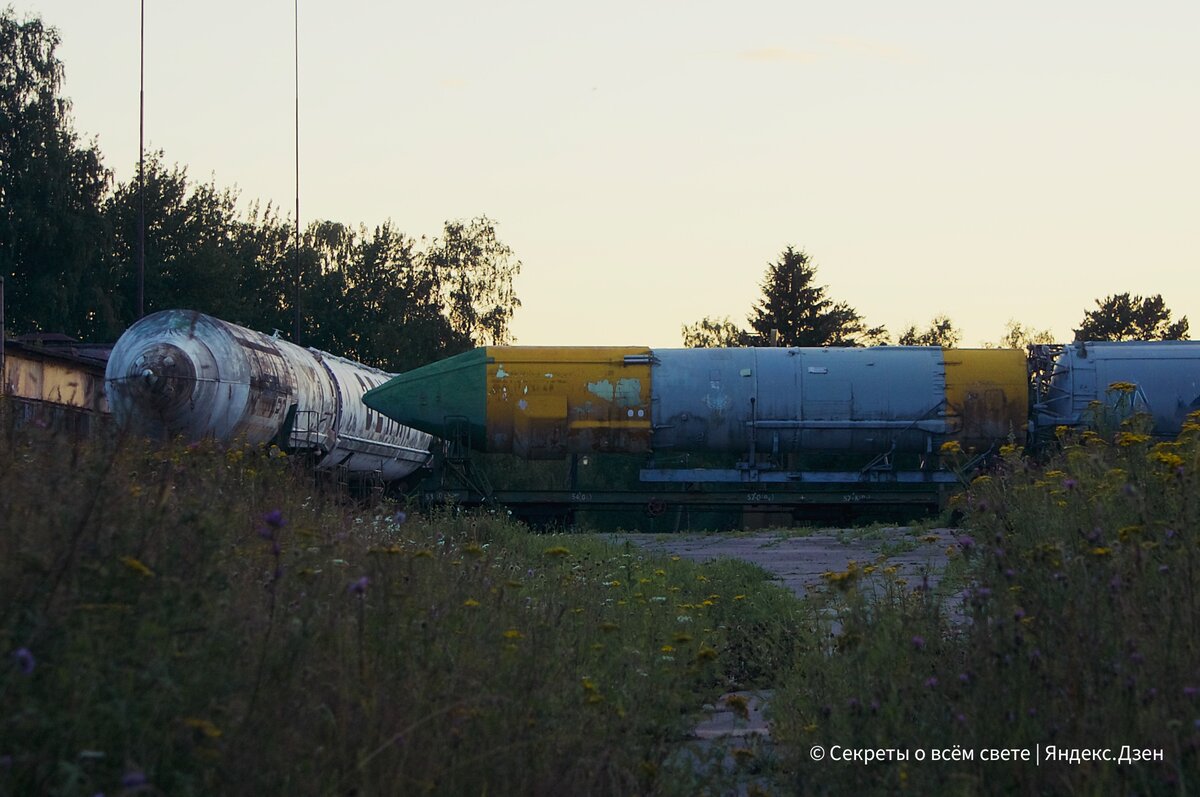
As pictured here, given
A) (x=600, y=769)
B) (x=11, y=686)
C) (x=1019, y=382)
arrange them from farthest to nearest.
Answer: (x=1019, y=382)
(x=600, y=769)
(x=11, y=686)

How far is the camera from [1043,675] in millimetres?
4109

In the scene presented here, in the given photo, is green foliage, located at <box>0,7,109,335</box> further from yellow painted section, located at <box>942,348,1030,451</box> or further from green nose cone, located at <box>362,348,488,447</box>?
yellow painted section, located at <box>942,348,1030,451</box>

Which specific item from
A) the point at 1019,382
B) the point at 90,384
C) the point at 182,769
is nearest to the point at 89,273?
the point at 90,384

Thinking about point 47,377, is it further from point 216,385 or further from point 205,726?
point 205,726

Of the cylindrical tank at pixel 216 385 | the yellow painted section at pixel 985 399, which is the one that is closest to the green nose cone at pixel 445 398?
the cylindrical tank at pixel 216 385

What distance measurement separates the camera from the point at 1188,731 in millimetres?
3783

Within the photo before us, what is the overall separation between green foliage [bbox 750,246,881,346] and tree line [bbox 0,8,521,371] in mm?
13027

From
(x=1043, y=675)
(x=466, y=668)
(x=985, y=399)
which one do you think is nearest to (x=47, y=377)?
(x=985, y=399)

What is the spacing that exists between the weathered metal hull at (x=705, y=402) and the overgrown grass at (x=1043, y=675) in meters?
16.3

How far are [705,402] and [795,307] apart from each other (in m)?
36.3

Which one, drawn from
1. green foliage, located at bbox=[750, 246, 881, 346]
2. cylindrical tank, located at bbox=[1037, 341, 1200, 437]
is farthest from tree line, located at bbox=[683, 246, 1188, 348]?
cylindrical tank, located at bbox=[1037, 341, 1200, 437]

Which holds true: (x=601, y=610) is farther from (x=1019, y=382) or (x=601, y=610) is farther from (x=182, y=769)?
(x=1019, y=382)

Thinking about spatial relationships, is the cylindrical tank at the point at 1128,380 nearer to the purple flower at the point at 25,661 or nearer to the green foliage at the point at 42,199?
the purple flower at the point at 25,661

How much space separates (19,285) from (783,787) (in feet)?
160
